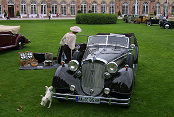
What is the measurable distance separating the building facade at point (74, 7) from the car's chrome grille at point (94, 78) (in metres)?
43.2

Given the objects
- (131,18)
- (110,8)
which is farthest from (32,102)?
(110,8)

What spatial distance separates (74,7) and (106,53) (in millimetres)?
46782

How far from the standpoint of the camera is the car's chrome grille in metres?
5.29

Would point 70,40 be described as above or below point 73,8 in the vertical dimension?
below

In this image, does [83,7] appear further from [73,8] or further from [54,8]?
[54,8]

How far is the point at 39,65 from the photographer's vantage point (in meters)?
9.20

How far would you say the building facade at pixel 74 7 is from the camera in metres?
48.4

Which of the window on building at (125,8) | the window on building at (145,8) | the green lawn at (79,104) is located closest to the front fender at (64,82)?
the green lawn at (79,104)

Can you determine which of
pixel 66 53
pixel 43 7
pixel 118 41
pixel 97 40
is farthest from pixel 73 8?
pixel 118 41

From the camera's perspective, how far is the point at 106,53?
246 inches

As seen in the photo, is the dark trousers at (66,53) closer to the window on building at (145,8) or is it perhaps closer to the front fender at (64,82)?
the front fender at (64,82)

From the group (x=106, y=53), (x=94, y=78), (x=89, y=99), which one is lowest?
(x=89, y=99)

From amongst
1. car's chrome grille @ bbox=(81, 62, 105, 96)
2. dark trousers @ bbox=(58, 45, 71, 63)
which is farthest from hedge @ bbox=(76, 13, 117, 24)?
car's chrome grille @ bbox=(81, 62, 105, 96)

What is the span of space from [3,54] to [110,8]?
44044mm
